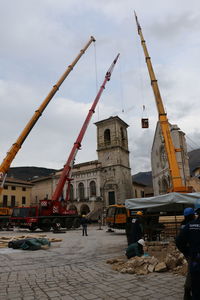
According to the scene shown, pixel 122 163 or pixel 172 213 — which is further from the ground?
pixel 122 163

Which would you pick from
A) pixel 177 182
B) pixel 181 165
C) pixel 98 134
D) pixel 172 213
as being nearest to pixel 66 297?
pixel 172 213

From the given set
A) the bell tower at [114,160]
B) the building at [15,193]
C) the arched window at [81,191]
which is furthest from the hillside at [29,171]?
the bell tower at [114,160]

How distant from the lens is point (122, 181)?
41594mm

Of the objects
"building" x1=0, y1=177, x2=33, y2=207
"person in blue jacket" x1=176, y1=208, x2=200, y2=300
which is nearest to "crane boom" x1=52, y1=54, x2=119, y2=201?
"person in blue jacket" x1=176, y1=208, x2=200, y2=300

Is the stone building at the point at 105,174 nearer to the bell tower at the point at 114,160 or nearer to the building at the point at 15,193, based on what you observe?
the bell tower at the point at 114,160

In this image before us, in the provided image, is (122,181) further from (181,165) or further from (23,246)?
(23,246)

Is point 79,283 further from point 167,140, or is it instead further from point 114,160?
point 114,160

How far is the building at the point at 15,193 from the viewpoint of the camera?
4572 cm

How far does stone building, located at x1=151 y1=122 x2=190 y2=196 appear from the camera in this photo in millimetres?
28703

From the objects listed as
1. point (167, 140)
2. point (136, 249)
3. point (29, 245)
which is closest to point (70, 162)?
point (167, 140)

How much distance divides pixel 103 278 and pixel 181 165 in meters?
24.7

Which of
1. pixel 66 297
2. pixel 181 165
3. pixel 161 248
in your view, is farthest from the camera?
pixel 181 165

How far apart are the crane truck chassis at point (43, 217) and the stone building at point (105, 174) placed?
56.1ft

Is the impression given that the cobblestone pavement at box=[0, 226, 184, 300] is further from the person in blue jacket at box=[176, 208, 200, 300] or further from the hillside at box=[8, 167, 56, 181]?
the hillside at box=[8, 167, 56, 181]
